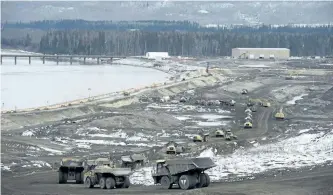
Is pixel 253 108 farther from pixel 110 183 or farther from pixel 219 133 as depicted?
pixel 110 183

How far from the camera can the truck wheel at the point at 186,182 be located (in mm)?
27203

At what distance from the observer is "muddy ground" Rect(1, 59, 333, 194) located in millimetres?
28578

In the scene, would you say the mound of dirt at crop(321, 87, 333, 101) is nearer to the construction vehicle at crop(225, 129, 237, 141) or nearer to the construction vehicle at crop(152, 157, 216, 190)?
the construction vehicle at crop(225, 129, 237, 141)

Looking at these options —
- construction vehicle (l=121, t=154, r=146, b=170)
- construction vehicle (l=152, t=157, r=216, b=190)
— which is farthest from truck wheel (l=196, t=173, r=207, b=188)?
construction vehicle (l=121, t=154, r=146, b=170)

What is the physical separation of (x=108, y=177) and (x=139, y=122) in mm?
24682

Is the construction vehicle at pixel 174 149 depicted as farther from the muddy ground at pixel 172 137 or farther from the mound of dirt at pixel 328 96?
the mound of dirt at pixel 328 96

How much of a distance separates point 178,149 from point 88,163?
1003 centimetres

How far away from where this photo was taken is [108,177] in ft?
91.1

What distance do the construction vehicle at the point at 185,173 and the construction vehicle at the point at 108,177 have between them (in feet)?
3.94

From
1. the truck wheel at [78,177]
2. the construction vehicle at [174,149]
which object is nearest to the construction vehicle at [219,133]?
the construction vehicle at [174,149]

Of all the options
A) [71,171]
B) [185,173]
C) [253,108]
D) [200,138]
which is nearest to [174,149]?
[200,138]

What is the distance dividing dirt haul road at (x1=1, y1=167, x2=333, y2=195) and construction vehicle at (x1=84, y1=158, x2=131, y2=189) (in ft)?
0.90

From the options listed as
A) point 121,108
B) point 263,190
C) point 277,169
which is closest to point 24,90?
point 121,108

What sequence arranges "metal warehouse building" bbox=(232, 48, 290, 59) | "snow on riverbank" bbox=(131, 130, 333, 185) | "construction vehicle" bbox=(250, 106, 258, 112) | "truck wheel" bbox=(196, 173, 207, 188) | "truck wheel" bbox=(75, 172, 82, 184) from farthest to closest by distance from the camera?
1. "metal warehouse building" bbox=(232, 48, 290, 59)
2. "construction vehicle" bbox=(250, 106, 258, 112)
3. "snow on riverbank" bbox=(131, 130, 333, 185)
4. "truck wheel" bbox=(75, 172, 82, 184)
5. "truck wheel" bbox=(196, 173, 207, 188)
